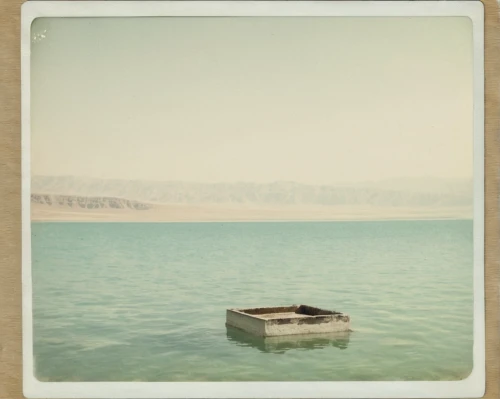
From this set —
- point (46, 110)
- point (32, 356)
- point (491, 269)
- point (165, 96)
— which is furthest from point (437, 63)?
point (32, 356)

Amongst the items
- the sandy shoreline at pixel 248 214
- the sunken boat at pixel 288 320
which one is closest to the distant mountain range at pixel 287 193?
the sandy shoreline at pixel 248 214

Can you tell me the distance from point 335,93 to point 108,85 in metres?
0.58

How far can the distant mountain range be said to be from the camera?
1.70 m

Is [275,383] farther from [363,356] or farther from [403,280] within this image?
[403,280]

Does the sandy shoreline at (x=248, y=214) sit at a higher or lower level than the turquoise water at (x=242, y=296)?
higher

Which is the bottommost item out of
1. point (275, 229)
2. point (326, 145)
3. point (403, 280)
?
point (403, 280)

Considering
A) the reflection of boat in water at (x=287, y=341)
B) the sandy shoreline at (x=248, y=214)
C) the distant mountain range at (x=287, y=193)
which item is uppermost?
the distant mountain range at (x=287, y=193)

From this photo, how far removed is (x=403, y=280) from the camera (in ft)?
5.68

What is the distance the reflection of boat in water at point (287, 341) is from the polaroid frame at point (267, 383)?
10cm

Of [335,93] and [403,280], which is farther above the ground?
[335,93]

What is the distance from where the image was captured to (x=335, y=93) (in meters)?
1.73

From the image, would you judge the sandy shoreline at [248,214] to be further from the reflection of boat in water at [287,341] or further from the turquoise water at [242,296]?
the reflection of boat in water at [287,341]

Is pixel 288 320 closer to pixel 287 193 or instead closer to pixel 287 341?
pixel 287 341

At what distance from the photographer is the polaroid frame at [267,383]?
1657 millimetres
